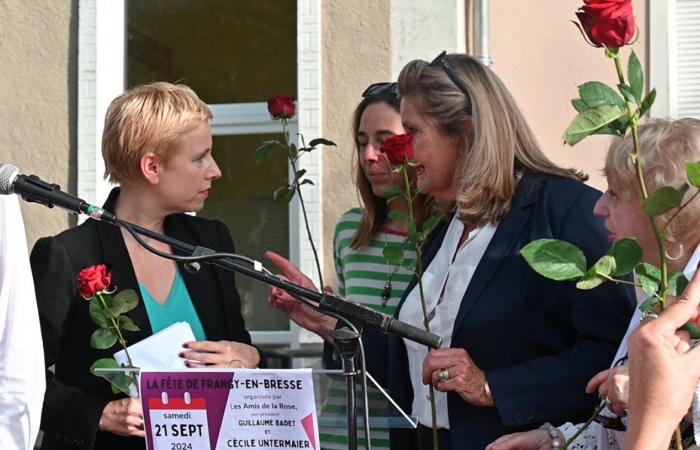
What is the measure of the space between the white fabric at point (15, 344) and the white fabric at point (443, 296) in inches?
46.8

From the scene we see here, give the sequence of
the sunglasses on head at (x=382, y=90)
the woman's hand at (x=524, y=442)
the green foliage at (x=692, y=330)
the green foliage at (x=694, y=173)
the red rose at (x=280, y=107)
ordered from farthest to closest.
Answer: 1. the red rose at (x=280, y=107)
2. the sunglasses on head at (x=382, y=90)
3. the woman's hand at (x=524, y=442)
4. the green foliage at (x=694, y=173)
5. the green foliage at (x=692, y=330)

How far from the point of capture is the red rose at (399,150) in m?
3.53

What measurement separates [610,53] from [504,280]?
1.29 meters

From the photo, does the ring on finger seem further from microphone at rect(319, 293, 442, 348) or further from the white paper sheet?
the white paper sheet

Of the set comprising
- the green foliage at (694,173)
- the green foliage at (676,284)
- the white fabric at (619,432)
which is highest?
the green foliage at (694,173)

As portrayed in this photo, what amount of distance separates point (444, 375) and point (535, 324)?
314 millimetres

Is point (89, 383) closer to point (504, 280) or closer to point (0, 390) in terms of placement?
point (0, 390)

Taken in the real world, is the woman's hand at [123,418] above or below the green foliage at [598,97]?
below

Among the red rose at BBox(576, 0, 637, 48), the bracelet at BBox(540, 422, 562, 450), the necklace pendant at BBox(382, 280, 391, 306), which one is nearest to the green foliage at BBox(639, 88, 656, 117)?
the red rose at BBox(576, 0, 637, 48)

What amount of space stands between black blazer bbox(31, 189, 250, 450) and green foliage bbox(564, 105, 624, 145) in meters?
1.86

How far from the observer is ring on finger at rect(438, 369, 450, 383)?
3.36 meters

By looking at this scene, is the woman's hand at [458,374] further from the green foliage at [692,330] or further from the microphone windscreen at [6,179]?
the green foliage at [692,330]

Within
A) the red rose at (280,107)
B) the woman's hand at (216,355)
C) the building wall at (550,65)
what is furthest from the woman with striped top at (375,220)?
the building wall at (550,65)

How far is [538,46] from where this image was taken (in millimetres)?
6176
